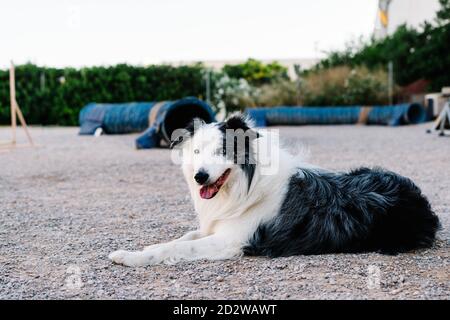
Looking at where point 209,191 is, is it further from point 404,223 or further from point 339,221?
point 404,223

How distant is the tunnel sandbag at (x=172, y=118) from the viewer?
38.0 feet

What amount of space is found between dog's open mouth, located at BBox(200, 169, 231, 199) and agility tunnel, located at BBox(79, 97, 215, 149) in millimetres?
7824

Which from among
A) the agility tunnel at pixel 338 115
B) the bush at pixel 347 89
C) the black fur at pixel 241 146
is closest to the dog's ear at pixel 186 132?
the black fur at pixel 241 146

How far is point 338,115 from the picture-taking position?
64.3 ft

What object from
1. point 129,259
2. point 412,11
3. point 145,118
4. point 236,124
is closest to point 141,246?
point 129,259

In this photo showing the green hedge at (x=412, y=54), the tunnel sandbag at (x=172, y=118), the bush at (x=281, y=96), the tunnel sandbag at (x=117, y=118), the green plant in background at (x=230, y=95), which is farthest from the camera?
the green plant in background at (x=230, y=95)

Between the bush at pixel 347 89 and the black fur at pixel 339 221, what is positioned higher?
the bush at pixel 347 89

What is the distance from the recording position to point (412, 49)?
22828 millimetres

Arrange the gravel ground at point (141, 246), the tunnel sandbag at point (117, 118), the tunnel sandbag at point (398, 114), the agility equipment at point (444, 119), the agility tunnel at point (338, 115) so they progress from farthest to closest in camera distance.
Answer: the agility tunnel at point (338, 115) → the tunnel sandbag at point (398, 114) → the tunnel sandbag at point (117, 118) → the agility equipment at point (444, 119) → the gravel ground at point (141, 246)

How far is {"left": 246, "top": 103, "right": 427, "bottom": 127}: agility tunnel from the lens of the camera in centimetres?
1880

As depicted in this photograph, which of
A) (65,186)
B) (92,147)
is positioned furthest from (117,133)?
(65,186)

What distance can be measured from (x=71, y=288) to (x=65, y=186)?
426 cm

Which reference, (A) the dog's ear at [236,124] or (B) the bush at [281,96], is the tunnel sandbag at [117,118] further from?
(A) the dog's ear at [236,124]
